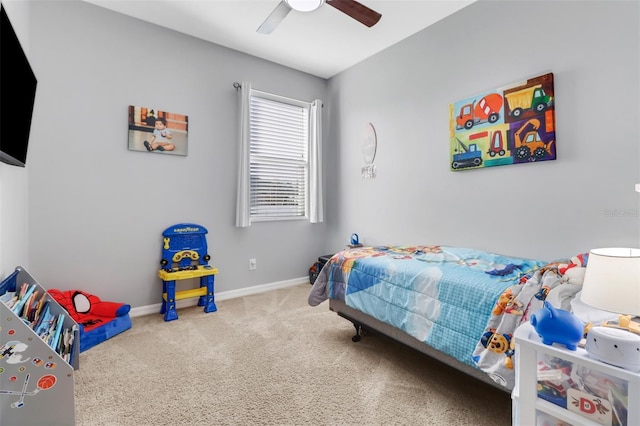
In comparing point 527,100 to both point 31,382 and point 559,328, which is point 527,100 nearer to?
point 559,328

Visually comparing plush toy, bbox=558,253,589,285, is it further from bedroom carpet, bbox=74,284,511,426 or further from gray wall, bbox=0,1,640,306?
gray wall, bbox=0,1,640,306

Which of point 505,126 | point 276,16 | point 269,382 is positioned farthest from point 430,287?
point 276,16

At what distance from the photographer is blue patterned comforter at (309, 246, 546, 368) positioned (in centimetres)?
155

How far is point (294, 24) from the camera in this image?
113 inches

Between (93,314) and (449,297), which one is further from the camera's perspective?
(93,314)

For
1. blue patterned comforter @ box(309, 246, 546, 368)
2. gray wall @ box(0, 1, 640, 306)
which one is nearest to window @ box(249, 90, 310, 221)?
gray wall @ box(0, 1, 640, 306)

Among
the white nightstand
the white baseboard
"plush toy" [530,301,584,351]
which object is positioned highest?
"plush toy" [530,301,584,351]

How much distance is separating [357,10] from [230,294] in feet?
9.49

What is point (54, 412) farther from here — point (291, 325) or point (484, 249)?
point (484, 249)

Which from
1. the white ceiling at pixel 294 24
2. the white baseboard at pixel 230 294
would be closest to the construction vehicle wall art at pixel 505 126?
the white ceiling at pixel 294 24

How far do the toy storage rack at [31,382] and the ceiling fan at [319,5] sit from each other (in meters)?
2.20

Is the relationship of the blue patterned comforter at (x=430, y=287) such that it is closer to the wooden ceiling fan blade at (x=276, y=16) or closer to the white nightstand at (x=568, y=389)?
the white nightstand at (x=568, y=389)

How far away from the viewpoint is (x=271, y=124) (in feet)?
12.1

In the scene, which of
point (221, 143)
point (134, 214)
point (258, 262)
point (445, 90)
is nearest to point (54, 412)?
point (134, 214)
